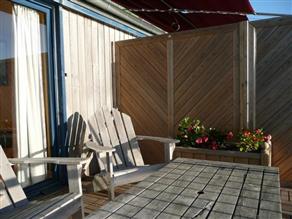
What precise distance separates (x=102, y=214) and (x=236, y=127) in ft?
8.39

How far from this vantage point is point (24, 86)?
2.85m

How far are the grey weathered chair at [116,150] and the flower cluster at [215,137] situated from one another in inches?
24.2

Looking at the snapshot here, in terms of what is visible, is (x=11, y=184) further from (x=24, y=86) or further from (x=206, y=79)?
(x=206, y=79)

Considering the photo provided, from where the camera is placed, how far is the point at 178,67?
379 centimetres

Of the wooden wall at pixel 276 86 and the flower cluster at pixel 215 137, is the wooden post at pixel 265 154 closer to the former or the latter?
the flower cluster at pixel 215 137

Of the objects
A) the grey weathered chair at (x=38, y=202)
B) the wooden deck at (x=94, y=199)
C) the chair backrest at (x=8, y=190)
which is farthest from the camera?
the wooden deck at (x=94, y=199)

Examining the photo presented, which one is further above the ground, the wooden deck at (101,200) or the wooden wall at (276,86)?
the wooden wall at (276,86)

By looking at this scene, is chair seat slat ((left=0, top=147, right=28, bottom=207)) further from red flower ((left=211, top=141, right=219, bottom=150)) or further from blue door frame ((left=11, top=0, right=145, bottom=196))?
red flower ((left=211, top=141, right=219, bottom=150))

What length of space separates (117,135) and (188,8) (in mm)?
2163

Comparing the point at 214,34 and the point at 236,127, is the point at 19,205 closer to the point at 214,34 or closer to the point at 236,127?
the point at 236,127

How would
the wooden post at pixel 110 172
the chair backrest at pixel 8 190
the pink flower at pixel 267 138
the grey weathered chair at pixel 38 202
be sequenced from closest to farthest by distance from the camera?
the grey weathered chair at pixel 38 202, the chair backrest at pixel 8 190, the wooden post at pixel 110 172, the pink flower at pixel 267 138

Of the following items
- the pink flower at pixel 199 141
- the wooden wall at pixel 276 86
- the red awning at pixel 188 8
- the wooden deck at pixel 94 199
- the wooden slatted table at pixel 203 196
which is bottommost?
the wooden deck at pixel 94 199

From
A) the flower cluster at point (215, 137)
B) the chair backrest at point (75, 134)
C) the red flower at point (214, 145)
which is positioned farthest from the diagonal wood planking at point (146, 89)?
the chair backrest at point (75, 134)

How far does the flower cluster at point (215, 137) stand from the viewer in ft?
10.2
